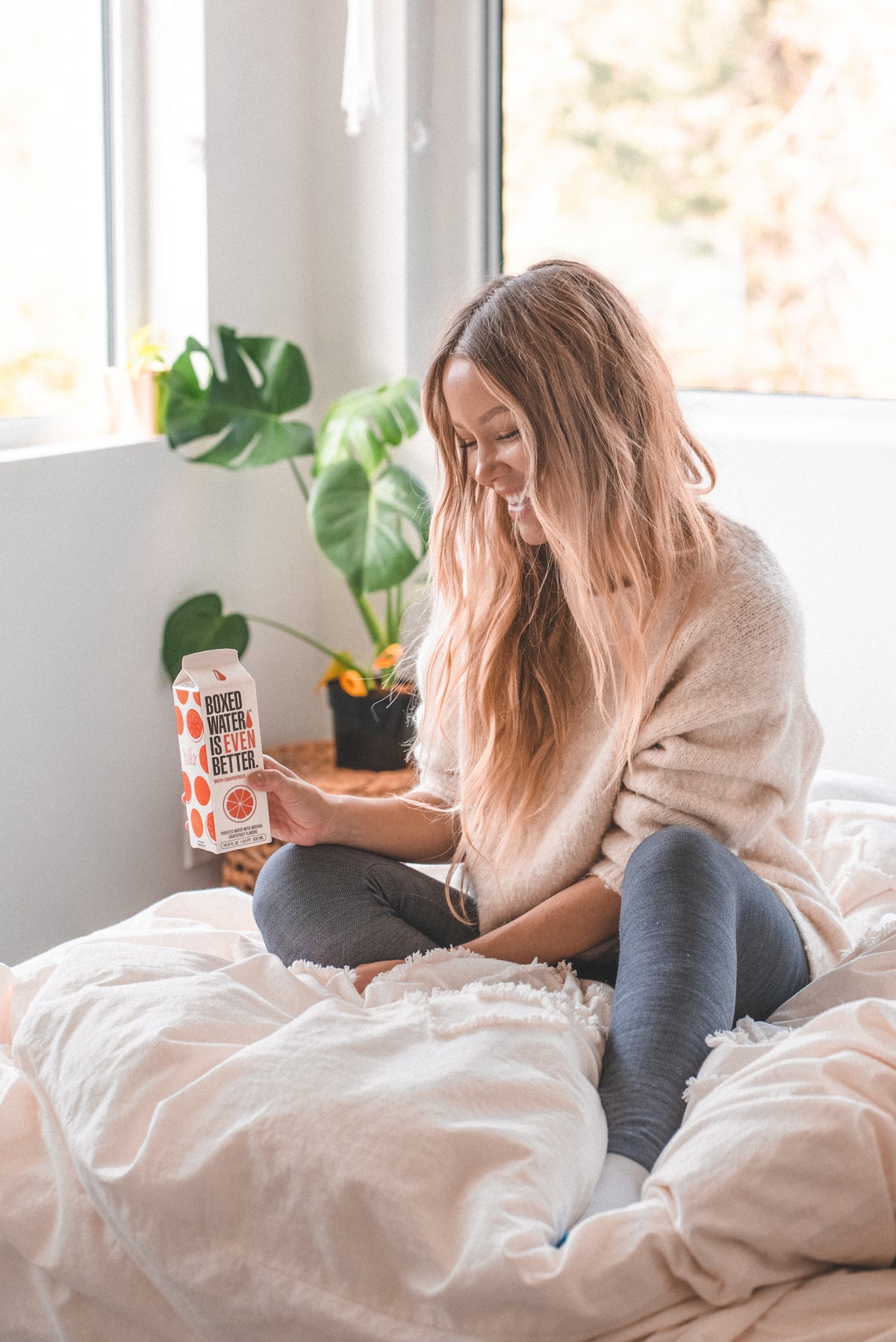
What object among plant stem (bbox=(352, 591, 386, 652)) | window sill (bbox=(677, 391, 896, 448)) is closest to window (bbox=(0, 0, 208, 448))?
plant stem (bbox=(352, 591, 386, 652))

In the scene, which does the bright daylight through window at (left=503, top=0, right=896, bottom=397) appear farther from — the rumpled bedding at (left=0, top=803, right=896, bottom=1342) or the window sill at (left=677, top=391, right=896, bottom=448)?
the rumpled bedding at (left=0, top=803, right=896, bottom=1342)

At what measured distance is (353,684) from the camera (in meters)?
2.28

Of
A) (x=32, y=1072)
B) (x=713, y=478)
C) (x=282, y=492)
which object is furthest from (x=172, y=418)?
(x=32, y=1072)

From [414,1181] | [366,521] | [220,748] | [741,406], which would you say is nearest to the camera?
[414,1181]

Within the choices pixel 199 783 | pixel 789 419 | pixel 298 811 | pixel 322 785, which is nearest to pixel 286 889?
pixel 298 811

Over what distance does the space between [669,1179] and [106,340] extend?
5.79ft

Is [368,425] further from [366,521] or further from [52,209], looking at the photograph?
[52,209]

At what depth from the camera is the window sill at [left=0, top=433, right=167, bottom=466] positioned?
1.91m

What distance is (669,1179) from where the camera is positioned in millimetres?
818

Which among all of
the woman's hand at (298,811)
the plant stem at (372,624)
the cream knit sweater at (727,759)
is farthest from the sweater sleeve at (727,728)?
A: the plant stem at (372,624)

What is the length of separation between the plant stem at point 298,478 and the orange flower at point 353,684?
0.33 m

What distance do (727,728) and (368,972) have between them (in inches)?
15.2

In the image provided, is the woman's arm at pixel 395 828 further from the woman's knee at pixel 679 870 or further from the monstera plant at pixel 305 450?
the monstera plant at pixel 305 450

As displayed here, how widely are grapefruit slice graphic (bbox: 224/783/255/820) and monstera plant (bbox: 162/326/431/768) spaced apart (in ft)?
2.98
